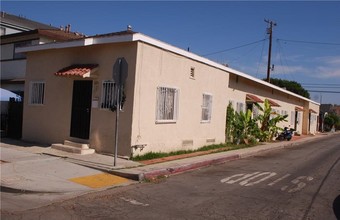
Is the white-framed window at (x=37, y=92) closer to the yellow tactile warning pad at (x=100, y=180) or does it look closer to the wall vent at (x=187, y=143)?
the wall vent at (x=187, y=143)

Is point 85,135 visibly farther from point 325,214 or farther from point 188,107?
point 325,214

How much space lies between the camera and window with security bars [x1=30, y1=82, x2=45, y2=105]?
14.5m

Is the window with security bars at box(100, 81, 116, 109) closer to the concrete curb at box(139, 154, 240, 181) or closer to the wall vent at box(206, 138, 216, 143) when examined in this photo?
the concrete curb at box(139, 154, 240, 181)

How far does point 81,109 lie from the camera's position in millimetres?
13070

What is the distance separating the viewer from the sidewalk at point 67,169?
830 centimetres

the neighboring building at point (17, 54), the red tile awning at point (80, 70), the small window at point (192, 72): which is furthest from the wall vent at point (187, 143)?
the neighboring building at point (17, 54)

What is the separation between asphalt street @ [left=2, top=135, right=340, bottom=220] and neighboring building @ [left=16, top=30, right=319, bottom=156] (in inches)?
95.4

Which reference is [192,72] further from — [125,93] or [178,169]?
[178,169]

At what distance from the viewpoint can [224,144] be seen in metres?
18.4

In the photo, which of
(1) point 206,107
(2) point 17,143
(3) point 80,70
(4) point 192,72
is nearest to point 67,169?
(3) point 80,70

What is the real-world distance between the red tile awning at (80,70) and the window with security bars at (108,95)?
0.58 metres

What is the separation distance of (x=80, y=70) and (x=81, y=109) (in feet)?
4.70

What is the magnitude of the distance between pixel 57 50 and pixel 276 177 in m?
8.71

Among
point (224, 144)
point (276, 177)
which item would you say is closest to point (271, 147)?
point (224, 144)
